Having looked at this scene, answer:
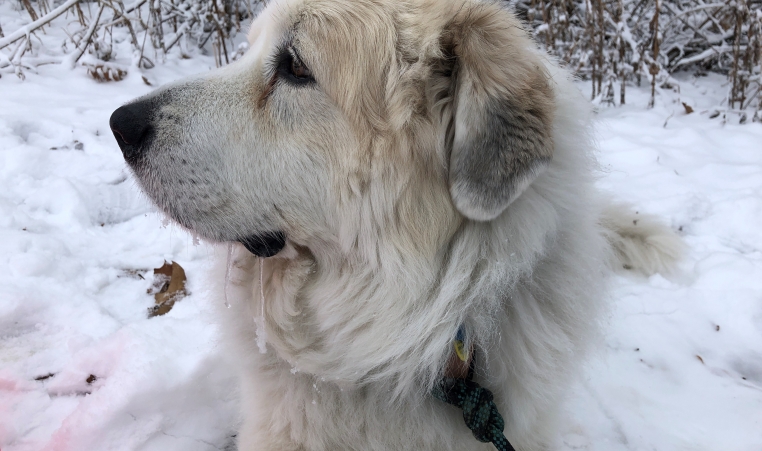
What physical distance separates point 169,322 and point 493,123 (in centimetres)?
180

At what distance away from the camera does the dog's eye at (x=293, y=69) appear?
1.62m

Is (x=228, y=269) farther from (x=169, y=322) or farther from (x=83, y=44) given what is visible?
(x=83, y=44)

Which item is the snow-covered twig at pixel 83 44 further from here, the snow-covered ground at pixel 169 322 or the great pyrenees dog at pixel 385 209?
the great pyrenees dog at pixel 385 209

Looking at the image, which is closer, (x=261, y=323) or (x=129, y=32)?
(x=261, y=323)

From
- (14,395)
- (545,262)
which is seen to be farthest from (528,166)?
(14,395)

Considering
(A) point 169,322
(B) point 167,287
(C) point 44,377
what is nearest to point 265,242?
(A) point 169,322

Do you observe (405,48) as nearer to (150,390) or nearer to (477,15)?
(477,15)

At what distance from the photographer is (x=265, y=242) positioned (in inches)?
64.1

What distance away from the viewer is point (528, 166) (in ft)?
4.65

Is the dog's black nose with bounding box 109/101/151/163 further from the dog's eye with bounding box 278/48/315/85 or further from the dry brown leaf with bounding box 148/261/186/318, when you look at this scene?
the dry brown leaf with bounding box 148/261/186/318

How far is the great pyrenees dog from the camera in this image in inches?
60.0

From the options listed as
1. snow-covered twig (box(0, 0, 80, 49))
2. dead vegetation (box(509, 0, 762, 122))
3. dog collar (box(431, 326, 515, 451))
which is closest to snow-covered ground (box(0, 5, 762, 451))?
snow-covered twig (box(0, 0, 80, 49))

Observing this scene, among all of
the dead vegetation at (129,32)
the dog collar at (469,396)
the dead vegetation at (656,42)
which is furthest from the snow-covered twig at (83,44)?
the dog collar at (469,396)

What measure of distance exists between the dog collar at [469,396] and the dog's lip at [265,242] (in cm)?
65
